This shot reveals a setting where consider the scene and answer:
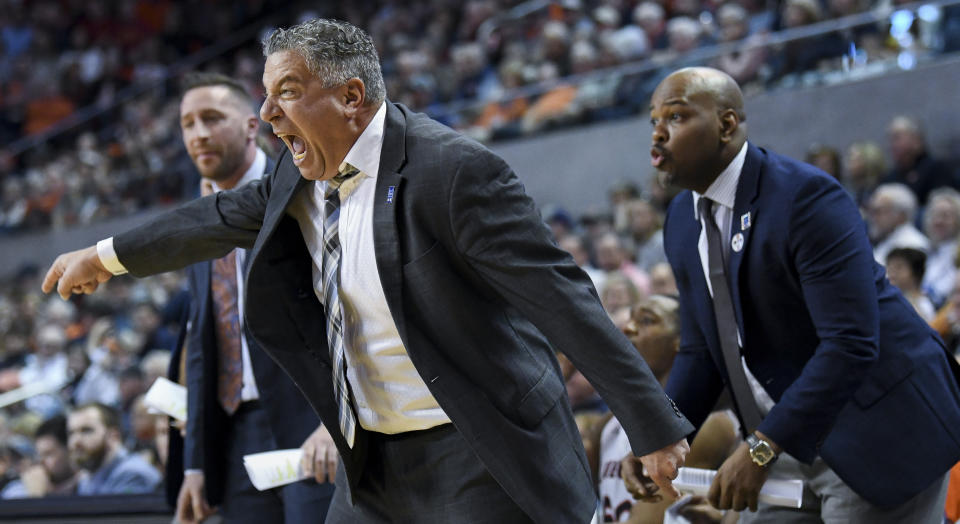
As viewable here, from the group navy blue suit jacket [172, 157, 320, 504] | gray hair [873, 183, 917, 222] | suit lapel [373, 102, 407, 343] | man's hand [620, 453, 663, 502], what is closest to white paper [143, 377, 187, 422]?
navy blue suit jacket [172, 157, 320, 504]

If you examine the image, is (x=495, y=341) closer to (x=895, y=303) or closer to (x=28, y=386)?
(x=895, y=303)

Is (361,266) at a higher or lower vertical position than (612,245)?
higher

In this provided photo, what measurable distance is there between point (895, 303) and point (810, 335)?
0.22 meters

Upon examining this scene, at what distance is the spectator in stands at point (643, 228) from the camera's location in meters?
7.14

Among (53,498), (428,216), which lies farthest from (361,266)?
(53,498)

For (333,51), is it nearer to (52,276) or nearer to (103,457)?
(52,276)

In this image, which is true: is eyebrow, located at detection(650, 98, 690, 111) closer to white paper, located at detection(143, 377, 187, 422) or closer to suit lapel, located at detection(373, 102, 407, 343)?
suit lapel, located at detection(373, 102, 407, 343)

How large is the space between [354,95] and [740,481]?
3.90ft

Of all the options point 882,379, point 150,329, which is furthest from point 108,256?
point 150,329

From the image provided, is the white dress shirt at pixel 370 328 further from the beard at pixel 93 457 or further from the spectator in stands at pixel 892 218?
the spectator in stands at pixel 892 218

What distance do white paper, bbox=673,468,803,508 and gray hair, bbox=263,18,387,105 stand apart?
118 centimetres

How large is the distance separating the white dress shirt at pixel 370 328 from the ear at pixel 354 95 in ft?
0.16

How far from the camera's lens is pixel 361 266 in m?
2.26

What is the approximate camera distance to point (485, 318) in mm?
2207
